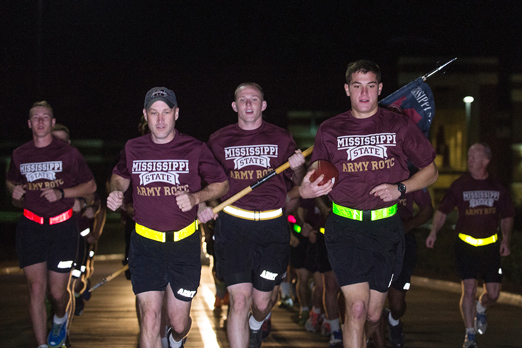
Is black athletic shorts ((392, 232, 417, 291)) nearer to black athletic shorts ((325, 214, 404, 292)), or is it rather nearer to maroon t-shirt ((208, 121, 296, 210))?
maroon t-shirt ((208, 121, 296, 210))

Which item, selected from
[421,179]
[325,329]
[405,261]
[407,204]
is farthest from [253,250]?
[325,329]

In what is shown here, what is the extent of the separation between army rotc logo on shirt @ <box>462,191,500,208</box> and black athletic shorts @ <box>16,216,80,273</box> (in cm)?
505

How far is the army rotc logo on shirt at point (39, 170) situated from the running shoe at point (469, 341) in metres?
5.30

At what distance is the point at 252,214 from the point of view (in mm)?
7688

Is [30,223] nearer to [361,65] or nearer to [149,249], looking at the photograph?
[149,249]

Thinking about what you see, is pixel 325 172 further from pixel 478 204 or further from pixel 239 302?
pixel 478 204

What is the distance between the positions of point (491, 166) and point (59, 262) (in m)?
30.2

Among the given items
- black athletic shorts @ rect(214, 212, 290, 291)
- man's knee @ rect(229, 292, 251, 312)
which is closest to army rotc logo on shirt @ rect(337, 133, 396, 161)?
black athletic shorts @ rect(214, 212, 290, 291)

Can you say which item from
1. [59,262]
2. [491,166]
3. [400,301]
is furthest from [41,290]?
[491,166]

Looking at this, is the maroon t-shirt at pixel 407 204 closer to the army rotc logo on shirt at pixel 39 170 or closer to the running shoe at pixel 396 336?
the running shoe at pixel 396 336

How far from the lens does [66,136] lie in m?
10.8

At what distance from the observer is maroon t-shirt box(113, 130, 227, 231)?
6.80 m

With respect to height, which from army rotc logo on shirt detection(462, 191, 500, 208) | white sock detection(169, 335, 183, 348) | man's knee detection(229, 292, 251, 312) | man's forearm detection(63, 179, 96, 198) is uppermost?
man's forearm detection(63, 179, 96, 198)

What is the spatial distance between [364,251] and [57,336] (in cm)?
406
